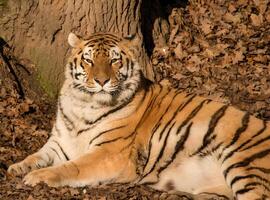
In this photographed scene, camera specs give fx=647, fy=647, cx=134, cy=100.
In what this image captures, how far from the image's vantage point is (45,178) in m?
5.82

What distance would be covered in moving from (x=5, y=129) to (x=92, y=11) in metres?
1.74

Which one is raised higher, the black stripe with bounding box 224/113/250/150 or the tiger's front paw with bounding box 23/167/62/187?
the black stripe with bounding box 224/113/250/150

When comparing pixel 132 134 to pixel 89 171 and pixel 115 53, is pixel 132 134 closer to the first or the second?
pixel 89 171

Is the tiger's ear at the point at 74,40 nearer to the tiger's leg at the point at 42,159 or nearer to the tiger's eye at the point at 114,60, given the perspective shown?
the tiger's eye at the point at 114,60

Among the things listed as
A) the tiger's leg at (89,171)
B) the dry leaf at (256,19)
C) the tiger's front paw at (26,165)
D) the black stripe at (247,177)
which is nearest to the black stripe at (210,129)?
the black stripe at (247,177)

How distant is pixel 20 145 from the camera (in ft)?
22.6

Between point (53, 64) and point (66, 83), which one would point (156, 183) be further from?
point (53, 64)

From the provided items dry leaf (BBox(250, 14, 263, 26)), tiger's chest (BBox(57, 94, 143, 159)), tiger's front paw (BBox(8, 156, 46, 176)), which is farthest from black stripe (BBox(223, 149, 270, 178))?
dry leaf (BBox(250, 14, 263, 26))

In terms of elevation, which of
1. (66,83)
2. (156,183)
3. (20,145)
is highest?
(66,83)

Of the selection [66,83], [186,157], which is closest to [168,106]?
[186,157]

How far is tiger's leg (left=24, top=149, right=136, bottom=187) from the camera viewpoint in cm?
586

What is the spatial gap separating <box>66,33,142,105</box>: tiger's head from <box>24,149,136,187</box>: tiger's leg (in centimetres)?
60

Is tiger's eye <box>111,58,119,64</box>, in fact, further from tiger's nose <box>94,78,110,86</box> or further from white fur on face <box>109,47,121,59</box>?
tiger's nose <box>94,78,110,86</box>

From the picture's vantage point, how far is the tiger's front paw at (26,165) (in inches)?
244
